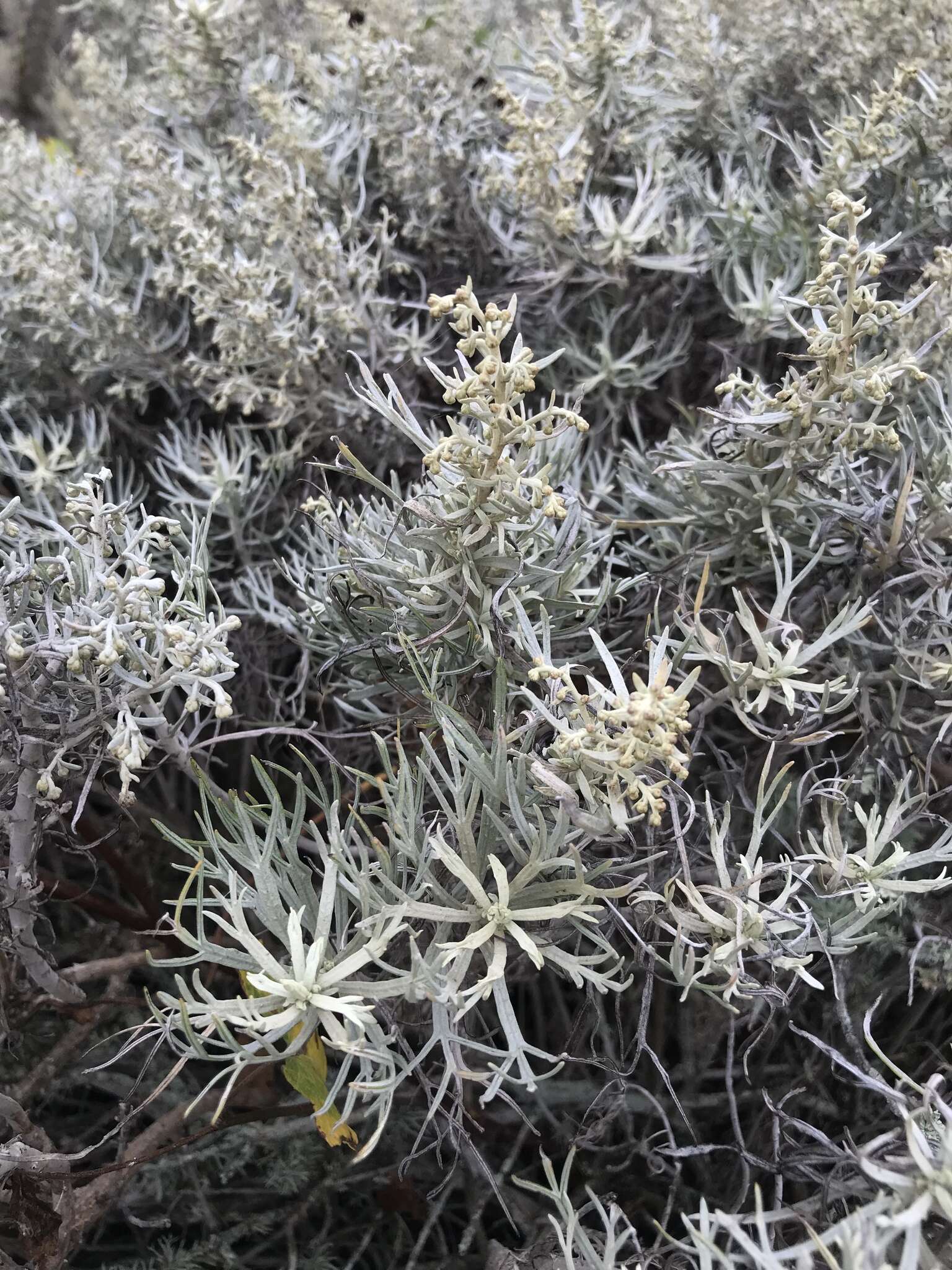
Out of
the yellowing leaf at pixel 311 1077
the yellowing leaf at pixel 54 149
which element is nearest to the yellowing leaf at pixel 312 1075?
the yellowing leaf at pixel 311 1077

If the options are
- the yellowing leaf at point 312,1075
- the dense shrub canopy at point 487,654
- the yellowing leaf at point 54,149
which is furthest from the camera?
the yellowing leaf at point 54,149

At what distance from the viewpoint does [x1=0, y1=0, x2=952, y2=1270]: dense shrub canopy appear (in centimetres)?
61

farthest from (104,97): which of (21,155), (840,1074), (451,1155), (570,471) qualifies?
(840,1074)

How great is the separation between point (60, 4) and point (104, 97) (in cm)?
110

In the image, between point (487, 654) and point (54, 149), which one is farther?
point (54, 149)

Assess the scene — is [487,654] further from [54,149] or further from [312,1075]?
[54,149]

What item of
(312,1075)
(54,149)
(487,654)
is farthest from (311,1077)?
(54,149)

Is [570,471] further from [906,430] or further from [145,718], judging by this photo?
[145,718]

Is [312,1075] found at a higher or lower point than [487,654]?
lower

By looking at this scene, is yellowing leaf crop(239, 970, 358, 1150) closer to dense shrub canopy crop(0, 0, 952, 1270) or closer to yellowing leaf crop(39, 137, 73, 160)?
dense shrub canopy crop(0, 0, 952, 1270)

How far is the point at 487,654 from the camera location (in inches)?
27.7

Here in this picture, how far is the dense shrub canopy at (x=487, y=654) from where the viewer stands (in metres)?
0.61

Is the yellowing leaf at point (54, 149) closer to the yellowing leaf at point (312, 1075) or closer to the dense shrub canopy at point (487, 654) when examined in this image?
the dense shrub canopy at point (487, 654)

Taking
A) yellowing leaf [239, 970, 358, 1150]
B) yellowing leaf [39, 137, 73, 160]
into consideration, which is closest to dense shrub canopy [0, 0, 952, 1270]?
yellowing leaf [239, 970, 358, 1150]
